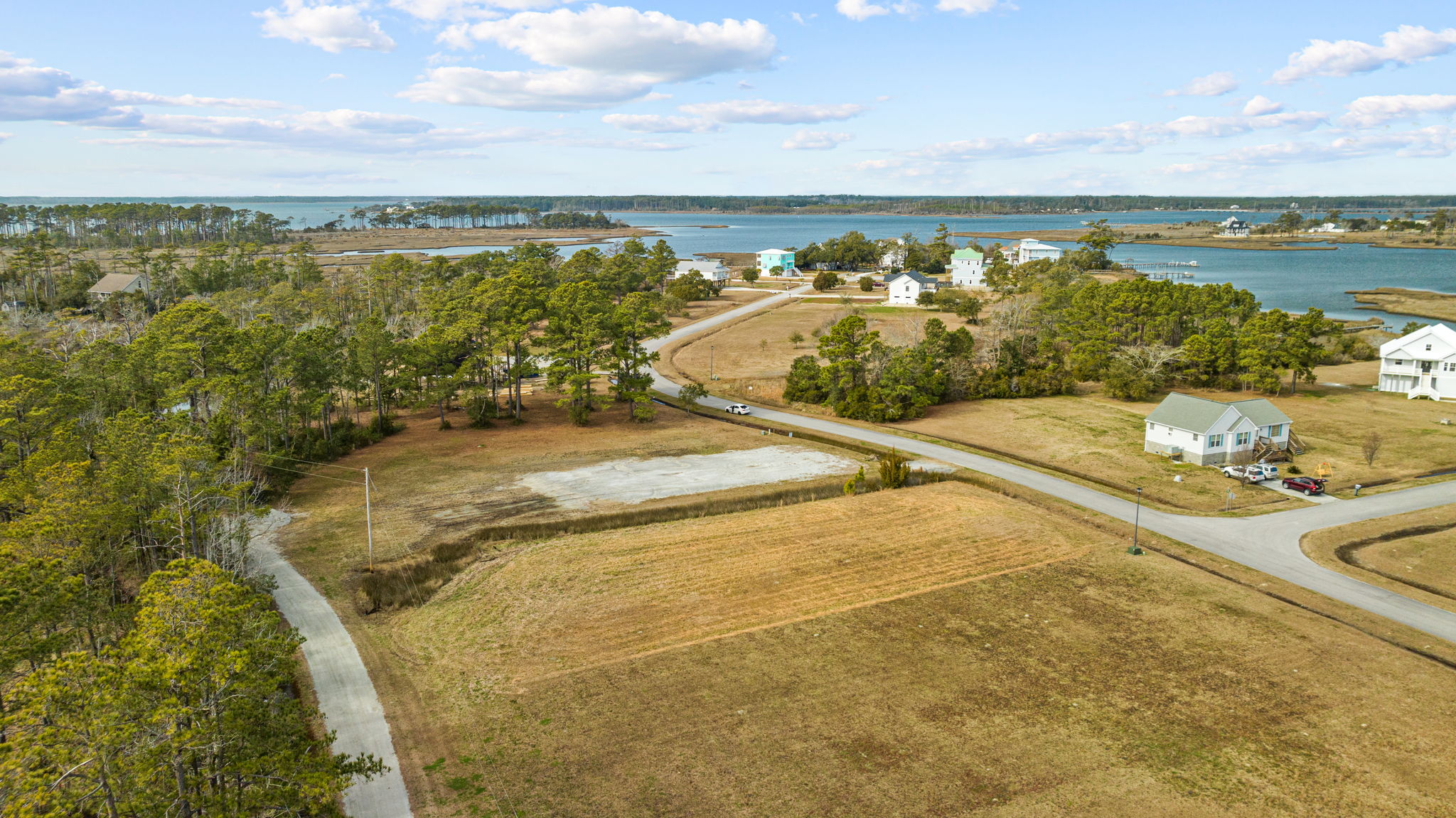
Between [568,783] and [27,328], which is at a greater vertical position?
[27,328]

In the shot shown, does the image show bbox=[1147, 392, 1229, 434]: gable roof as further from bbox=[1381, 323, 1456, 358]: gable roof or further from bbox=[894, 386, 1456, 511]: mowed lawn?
bbox=[1381, 323, 1456, 358]: gable roof

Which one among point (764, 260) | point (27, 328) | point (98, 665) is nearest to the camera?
point (98, 665)

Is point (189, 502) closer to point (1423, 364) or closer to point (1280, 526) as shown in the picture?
point (1280, 526)

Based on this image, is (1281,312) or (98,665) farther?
(1281,312)

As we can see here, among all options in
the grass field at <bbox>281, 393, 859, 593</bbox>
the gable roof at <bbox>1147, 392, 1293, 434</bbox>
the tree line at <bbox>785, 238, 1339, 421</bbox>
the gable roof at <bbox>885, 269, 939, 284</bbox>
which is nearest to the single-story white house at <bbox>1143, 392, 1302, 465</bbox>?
the gable roof at <bbox>1147, 392, 1293, 434</bbox>

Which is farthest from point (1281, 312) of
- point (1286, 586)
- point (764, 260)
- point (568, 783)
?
point (764, 260)

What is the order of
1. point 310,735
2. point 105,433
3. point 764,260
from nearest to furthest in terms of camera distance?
point 310,735
point 105,433
point 764,260

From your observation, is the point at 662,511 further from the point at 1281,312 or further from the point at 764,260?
the point at 764,260

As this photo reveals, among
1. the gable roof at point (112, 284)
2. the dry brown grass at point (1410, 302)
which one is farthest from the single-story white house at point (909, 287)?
the gable roof at point (112, 284)
